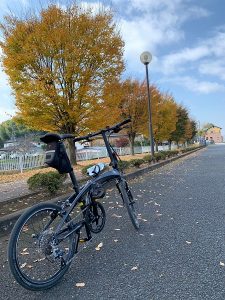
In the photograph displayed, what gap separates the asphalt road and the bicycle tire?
92mm

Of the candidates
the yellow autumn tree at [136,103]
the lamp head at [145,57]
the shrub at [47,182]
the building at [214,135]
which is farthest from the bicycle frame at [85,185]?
the building at [214,135]

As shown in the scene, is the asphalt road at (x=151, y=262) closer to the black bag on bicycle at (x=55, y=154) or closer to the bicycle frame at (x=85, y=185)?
the bicycle frame at (x=85, y=185)

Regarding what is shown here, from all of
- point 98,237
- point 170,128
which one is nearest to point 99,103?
point 98,237

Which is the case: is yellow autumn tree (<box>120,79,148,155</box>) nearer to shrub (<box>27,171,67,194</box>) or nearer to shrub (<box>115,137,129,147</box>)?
shrub (<box>27,171,67,194</box>)

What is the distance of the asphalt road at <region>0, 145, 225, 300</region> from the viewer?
2.30 m

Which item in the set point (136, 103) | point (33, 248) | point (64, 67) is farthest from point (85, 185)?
point (136, 103)

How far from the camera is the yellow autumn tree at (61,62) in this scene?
35.6ft

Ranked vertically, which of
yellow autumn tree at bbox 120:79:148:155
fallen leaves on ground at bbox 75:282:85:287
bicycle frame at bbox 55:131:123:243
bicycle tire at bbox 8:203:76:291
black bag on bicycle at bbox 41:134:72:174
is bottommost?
fallen leaves on ground at bbox 75:282:85:287

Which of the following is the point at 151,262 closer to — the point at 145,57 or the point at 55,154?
the point at 55,154

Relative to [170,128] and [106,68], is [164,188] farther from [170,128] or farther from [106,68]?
[170,128]

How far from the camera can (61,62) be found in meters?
11.4

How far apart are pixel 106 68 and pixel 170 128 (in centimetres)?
1628

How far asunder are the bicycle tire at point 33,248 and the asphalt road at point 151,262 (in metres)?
0.09

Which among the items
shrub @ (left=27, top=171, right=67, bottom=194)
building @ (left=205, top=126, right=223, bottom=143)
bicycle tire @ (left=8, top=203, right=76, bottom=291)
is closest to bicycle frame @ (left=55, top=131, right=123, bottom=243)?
bicycle tire @ (left=8, top=203, right=76, bottom=291)
